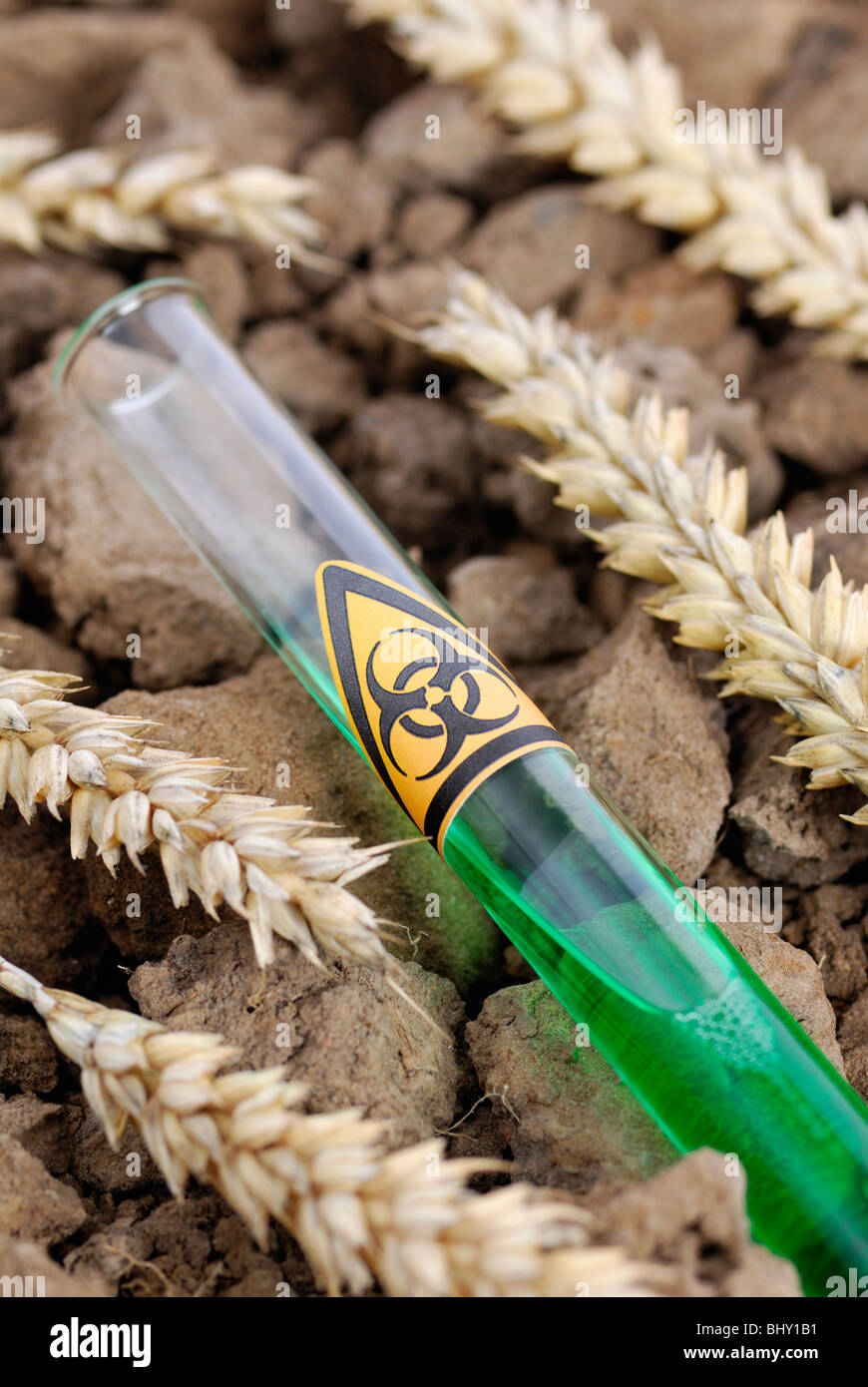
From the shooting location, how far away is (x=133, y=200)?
2.11m

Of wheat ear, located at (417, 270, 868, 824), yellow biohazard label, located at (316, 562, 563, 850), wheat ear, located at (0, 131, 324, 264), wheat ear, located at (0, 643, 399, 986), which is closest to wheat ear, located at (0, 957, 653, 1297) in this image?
wheat ear, located at (0, 643, 399, 986)

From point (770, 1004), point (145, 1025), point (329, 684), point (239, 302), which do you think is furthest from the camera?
point (239, 302)

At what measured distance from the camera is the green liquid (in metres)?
1.22

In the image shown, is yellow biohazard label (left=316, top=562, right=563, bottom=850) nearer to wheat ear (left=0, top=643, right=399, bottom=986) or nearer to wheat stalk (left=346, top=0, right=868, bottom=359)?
wheat ear (left=0, top=643, right=399, bottom=986)

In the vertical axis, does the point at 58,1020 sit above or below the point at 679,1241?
above

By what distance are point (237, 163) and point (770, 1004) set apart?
2001 millimetres

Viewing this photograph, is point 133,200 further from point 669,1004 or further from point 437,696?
point 669,1004

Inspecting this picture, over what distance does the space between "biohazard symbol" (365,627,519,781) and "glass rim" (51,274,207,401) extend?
769mm

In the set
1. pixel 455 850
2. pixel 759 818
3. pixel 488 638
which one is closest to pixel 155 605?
pixel 488 638

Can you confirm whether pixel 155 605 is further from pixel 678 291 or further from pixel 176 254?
pixel 678 291

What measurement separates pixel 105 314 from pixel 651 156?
1169 mm

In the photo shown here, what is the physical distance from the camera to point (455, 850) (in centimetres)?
141

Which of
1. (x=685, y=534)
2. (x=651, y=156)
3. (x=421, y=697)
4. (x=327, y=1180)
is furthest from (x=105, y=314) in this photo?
(x=327, y=1180)

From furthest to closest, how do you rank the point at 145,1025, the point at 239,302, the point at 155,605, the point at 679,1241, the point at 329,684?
the point at 239,302, the point at 155,605, the point at 329,684, the point at 145,1025, the point at 679,1241
